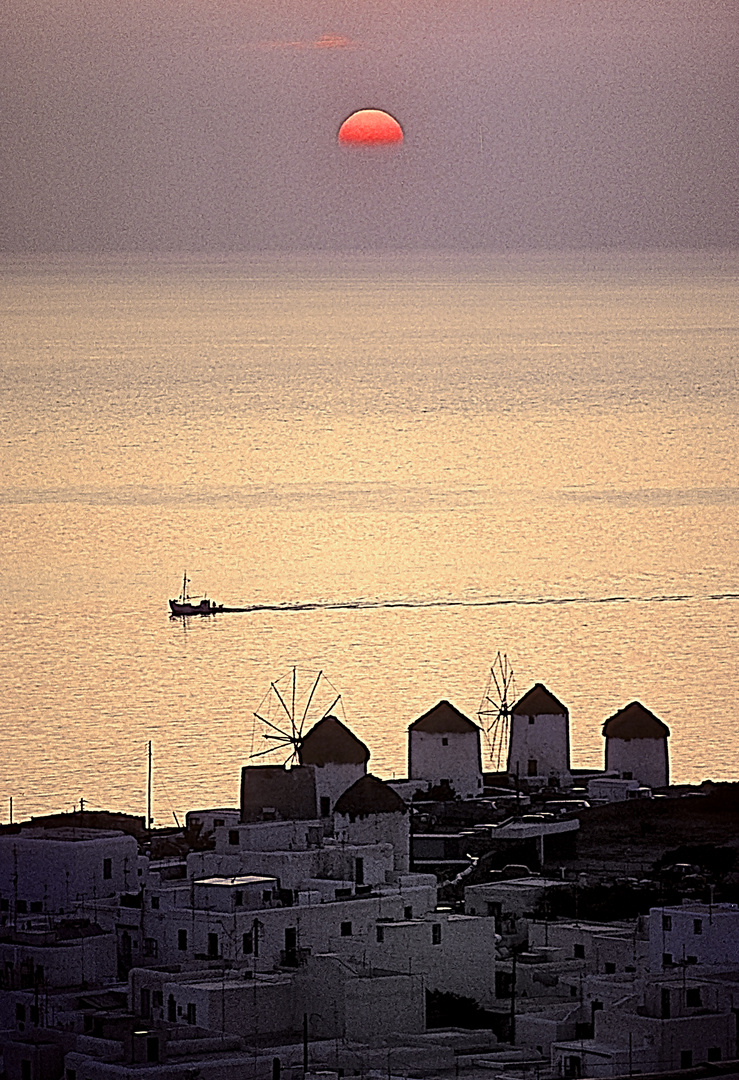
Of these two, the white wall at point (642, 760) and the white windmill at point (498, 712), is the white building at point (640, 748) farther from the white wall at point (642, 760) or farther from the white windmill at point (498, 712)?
the white windmill at point (498, 712)

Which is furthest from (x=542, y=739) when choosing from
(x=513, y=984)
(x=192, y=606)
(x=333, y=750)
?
(x=192, y=606)

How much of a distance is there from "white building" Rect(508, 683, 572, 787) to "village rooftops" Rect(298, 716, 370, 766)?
413 cm

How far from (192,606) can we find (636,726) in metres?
10.9

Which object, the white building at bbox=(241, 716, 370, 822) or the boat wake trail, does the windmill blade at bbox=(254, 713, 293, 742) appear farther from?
the boat wake trail

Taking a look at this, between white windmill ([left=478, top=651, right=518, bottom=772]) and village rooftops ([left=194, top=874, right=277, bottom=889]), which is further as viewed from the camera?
white windmill ([left=478, top=651, right=518, bottom=772])

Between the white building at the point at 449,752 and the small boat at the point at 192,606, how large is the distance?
10848mm

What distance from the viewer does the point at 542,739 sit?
2770 centimetres

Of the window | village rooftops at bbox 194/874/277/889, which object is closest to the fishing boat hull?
village rooftops at bbox 194/874/277/889

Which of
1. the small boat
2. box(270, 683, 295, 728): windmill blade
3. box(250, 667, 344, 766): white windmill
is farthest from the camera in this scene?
the small boat

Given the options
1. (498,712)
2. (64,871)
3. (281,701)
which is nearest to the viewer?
(64,871)

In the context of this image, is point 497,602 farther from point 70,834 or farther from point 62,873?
point 62,873

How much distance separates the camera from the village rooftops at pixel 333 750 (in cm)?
2347

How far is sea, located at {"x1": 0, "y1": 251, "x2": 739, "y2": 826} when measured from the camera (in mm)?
30859

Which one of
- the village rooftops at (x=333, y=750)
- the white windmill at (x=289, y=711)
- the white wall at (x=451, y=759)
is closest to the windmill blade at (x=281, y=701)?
the white windmill at (x=289, y=711)
